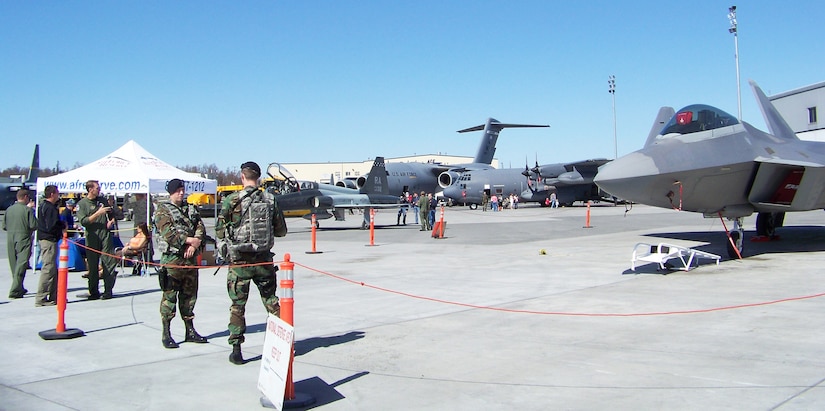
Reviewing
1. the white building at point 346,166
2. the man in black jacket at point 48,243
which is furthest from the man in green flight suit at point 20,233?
the white building at point 346,166

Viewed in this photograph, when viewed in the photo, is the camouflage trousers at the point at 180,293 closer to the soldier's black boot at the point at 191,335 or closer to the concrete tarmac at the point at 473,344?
the soldier's black boot at the point at 191,335

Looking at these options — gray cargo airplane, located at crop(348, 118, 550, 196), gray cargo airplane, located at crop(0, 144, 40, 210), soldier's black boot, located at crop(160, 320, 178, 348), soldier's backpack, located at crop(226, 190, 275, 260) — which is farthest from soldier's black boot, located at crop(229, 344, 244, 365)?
gray cargo airplane, located at crop(0, 144, 40, 210)

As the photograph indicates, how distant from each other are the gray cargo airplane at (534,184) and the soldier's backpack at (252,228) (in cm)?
3873

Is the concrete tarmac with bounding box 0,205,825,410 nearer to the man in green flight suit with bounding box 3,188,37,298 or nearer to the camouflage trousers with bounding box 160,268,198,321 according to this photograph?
the camouflage trousers with bounding box 160,268,198,321

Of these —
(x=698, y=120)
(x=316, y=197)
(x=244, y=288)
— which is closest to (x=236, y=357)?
(x=244, y=288)

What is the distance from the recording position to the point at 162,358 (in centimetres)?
578

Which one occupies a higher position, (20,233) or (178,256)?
(20,233)

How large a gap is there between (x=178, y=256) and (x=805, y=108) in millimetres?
55122

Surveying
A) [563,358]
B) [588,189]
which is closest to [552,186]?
[588,189]

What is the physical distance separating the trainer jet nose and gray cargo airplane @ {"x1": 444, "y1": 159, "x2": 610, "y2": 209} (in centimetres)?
3109

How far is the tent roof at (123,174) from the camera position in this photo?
1436cm

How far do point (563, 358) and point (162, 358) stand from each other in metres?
3.81

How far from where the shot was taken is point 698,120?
12.3m

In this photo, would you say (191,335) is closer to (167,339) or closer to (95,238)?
(167,339)
